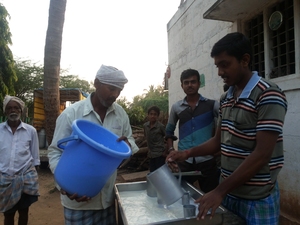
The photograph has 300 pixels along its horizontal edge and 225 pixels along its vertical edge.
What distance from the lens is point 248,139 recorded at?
129 cm

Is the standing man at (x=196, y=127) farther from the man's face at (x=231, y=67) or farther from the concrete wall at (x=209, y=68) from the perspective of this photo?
the man's face at (x=231, y=67)

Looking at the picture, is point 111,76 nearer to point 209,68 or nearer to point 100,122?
point 100,122

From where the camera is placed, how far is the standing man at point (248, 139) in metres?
1.21

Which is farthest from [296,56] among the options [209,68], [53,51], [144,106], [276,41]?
[144,106]

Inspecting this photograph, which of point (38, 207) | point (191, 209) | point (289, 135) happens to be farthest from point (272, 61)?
point (38, 207)

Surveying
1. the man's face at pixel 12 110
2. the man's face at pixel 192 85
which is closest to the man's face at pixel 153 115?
A: the man's face at pixel 192 85

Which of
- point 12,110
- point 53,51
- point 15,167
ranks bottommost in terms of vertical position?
point 15,167

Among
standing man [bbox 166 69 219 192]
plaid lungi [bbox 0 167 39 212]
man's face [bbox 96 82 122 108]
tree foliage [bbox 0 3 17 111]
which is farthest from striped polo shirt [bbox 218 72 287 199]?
tree foliage [bbox 0 3 17 111]

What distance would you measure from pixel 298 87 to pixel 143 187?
2.03 m

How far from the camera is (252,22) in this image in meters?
3.74

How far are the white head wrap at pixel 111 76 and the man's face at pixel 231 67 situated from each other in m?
0.74

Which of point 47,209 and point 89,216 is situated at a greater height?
point 89,216

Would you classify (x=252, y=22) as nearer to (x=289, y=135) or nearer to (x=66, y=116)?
(x=289, y=135)

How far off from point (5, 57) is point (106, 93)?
13.2m
